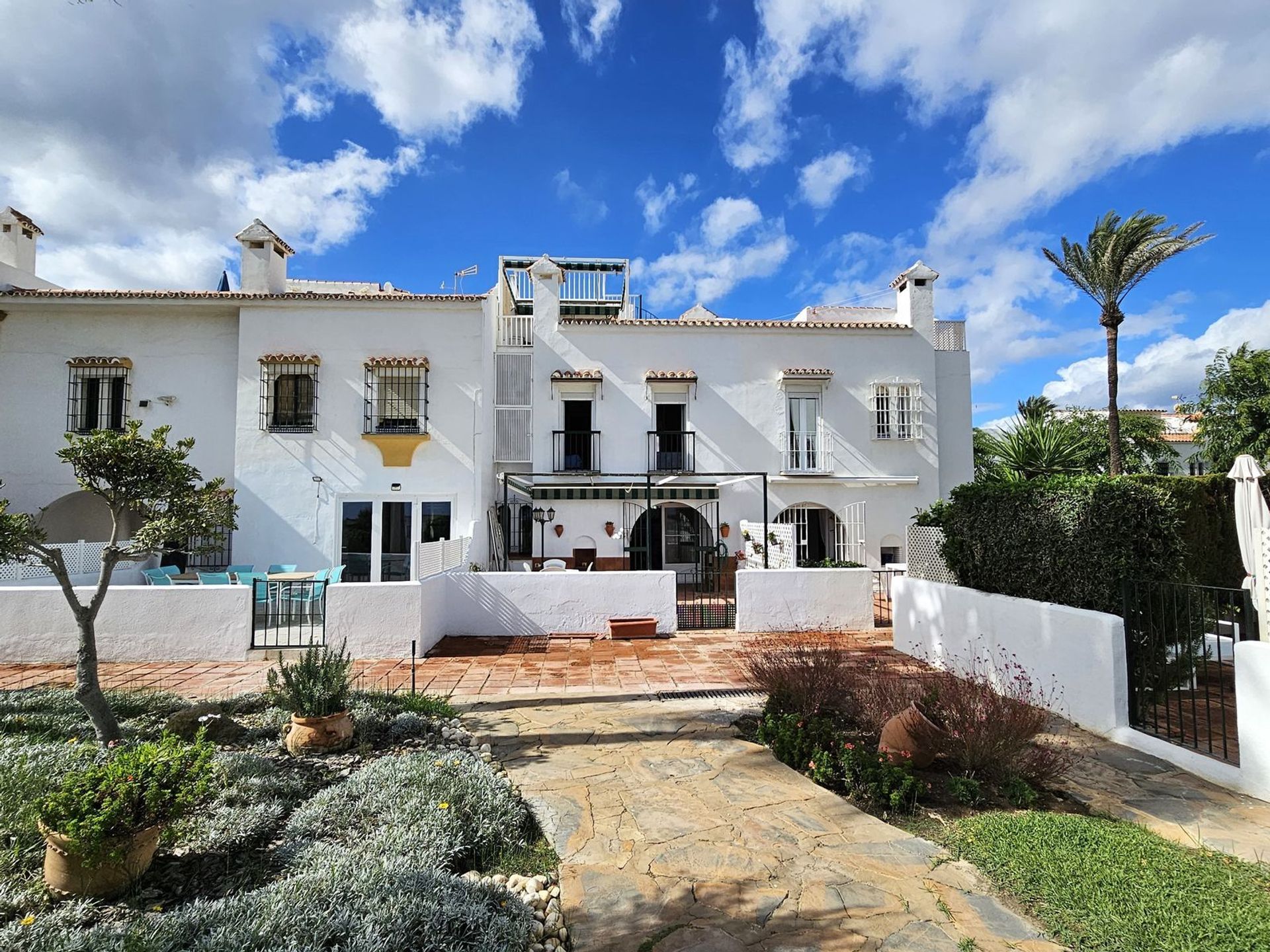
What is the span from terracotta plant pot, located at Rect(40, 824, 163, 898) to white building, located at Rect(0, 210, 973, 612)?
12.6m

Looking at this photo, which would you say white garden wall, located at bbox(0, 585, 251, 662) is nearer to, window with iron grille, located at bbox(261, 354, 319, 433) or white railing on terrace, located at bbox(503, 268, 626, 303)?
window with iron grille, located at bbox(261, 354, 319, 433)

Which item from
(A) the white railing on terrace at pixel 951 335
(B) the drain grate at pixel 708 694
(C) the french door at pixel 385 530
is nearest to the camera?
(B) the drain grate at pixel 708 694

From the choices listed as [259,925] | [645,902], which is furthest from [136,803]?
[645,902]

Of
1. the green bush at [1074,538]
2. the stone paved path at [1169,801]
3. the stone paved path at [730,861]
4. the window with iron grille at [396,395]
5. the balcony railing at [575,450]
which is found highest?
the window with iron grille at [396,395]

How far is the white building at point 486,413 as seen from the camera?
18.1m

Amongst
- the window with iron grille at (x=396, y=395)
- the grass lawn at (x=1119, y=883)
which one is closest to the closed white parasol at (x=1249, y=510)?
the grass lawn at (x=1119, y=883)

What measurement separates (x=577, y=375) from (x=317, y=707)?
16211 mm

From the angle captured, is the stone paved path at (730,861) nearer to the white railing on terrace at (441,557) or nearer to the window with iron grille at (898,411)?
the white railing on terrace at (441,557)

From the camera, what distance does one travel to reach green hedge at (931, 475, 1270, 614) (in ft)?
23.3

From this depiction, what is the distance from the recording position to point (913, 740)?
5719 mm

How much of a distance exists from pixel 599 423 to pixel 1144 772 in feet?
57.5

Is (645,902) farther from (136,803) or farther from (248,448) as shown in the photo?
(248,448)

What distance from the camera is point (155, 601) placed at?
10.5 metres

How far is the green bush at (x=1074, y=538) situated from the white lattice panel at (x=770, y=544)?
524cm
